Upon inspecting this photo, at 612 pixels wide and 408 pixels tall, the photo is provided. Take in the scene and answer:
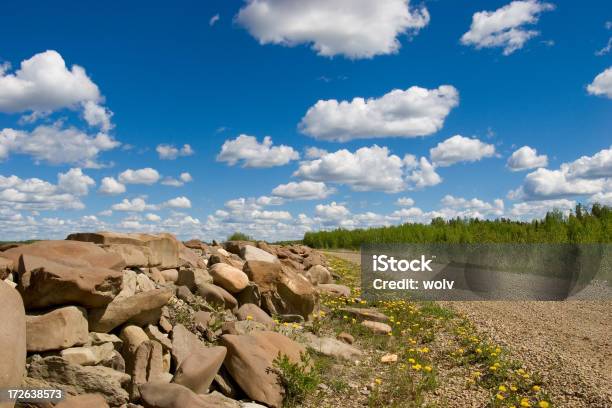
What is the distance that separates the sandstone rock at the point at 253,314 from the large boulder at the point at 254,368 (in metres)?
1.85

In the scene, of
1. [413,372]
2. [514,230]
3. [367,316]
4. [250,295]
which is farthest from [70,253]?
[514,230]

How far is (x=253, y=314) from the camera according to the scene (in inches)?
347

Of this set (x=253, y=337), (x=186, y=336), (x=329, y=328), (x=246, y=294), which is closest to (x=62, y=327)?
(x=186, y=336)

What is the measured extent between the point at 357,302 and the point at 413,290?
11.9 feet

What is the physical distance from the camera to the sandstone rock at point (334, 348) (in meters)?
8.14

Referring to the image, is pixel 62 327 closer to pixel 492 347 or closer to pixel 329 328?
pixel 329 328

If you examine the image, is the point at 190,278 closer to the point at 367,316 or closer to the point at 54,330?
the point at 367,316

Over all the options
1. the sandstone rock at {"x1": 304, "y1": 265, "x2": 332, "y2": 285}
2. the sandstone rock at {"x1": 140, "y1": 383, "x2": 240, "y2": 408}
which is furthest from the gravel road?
the sandstone rock at {"x1": 140, "y1": 383, "x2": 240, "y2": 408}

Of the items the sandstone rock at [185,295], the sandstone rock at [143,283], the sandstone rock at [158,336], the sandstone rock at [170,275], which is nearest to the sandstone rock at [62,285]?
the sandstone rock at [158,336]

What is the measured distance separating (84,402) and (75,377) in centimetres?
54

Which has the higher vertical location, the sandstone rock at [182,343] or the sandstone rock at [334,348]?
the sandstone rock at [182,343]

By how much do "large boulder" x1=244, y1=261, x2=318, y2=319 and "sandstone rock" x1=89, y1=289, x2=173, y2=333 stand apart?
10.7 ft

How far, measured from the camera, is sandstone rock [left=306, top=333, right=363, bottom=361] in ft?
26.7

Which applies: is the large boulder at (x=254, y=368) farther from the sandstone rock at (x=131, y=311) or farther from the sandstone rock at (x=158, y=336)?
the sandstone rock at (x=131, y=311)
